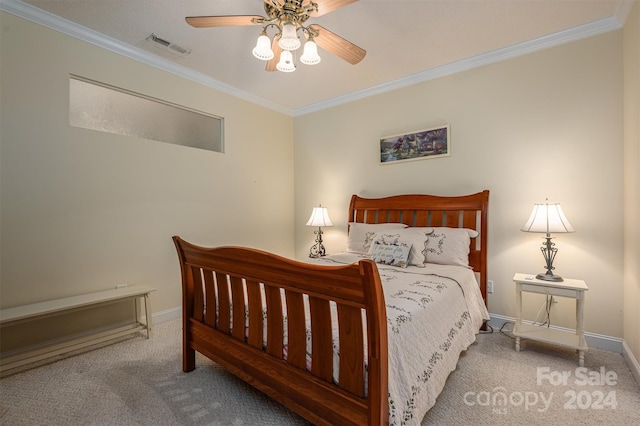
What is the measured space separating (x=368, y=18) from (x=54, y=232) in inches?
121

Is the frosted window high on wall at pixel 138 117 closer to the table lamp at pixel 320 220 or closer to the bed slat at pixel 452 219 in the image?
the table lamp at pixel 320 220

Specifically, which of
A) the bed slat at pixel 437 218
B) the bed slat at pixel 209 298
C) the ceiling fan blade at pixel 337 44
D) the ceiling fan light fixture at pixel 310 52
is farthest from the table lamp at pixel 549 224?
the bed slat at pixel 209 298

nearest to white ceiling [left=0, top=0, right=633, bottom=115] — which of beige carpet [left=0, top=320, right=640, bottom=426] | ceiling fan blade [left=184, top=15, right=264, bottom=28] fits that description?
ceiling fan blade [left=184, top=15, right=264, bottom=28]

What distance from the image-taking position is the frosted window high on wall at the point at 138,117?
101 inches

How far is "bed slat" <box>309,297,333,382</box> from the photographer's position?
127 cm

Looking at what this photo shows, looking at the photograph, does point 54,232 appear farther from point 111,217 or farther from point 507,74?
point 507,74

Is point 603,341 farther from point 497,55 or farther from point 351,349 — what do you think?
point 497,55

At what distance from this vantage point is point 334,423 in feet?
4.05

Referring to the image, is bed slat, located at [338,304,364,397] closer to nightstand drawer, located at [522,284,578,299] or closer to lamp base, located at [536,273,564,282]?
nightstand drawer, located at [522,284,578,299]

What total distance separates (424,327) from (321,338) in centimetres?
60

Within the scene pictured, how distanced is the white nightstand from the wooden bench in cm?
320

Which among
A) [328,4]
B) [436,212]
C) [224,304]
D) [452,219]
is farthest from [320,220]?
[328,4]

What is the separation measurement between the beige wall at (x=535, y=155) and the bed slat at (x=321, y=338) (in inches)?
90.8

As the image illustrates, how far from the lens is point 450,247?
2656 mm
